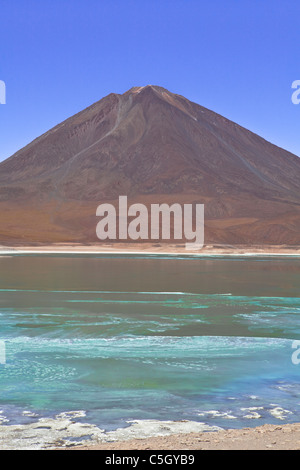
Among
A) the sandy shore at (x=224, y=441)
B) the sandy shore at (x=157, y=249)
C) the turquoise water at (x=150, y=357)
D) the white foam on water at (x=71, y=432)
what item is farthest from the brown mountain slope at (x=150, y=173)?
the sandy shore at (x=224, y=441)

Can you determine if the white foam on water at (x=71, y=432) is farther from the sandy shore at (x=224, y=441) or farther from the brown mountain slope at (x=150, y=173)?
the brown mountain slope at (x=150, y=173)

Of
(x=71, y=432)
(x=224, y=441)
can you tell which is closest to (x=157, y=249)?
(x=71, y=432)

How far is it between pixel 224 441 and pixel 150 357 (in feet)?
17.9

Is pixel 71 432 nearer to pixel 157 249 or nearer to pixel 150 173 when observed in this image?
pixel 157 249

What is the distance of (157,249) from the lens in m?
83.0

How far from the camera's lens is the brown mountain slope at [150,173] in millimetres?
109062

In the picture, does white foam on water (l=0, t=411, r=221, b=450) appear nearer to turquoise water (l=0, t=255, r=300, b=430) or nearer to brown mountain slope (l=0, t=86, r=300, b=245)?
turquoise water (l=0, t=255, r=300, b=430)

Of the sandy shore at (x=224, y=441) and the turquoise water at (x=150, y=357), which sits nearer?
the sandy shore at (x=224, y=441)

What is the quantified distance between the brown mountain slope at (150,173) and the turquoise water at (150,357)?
70278mm

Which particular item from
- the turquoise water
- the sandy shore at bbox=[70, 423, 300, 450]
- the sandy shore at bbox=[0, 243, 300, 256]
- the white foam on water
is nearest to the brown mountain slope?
the sandy shore at bbox=[0, 243, 300, 256]

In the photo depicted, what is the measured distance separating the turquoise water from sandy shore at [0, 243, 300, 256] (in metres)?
53.8

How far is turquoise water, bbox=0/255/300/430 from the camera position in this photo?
26.8 ft
